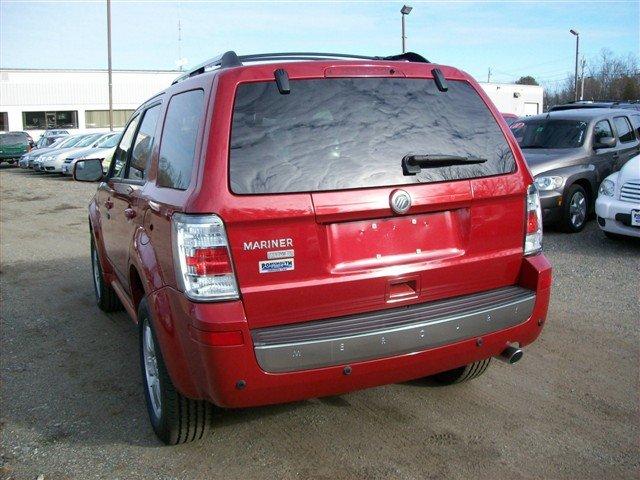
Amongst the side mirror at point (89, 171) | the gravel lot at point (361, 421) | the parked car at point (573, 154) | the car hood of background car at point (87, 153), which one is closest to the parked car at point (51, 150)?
the car hood of background car at point (87, 153)

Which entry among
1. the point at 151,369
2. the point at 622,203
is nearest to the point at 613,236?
the point at 622,203

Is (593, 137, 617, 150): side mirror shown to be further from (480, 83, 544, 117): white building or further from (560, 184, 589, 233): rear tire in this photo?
(480, 83, 544, 117): white building

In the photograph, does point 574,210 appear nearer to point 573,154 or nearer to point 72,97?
point 573,154

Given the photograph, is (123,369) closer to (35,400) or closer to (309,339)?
(35,400)

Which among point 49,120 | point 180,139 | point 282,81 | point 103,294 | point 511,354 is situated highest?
point 49,120

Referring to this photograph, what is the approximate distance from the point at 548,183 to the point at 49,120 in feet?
164

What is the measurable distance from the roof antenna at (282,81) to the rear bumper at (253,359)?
100cm

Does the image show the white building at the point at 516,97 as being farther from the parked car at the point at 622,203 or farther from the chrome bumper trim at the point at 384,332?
the chrome bumper trim at the point at 384,332

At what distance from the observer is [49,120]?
51656 millimetres

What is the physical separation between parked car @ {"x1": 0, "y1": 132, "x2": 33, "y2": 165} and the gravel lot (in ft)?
102

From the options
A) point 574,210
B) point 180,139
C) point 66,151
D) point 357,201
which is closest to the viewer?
point 357,201

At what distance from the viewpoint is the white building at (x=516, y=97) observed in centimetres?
5162

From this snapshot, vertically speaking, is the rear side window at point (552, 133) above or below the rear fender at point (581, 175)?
above

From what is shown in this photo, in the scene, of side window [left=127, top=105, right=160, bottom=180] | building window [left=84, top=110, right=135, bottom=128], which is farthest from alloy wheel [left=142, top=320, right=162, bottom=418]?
building window [left=84, top=110, right=135, bottom=128]
